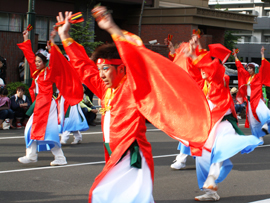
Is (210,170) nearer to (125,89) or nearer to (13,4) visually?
(125,89)

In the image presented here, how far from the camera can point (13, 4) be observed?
2152 cm

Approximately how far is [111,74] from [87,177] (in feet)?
10.1

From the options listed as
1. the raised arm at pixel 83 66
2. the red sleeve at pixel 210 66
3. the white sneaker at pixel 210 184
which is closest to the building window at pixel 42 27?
the red sleeve at pixel 210 66

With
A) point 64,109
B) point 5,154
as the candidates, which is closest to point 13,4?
point 64,109

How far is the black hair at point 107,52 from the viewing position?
12.7 ft

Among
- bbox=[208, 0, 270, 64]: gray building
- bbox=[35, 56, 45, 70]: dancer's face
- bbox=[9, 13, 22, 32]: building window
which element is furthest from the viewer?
bbox=[208, 0, 270, 64]: gray building

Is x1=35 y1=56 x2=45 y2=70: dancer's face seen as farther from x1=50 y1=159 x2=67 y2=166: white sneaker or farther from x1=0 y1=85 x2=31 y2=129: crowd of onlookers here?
x1=0 y1=85 x2=31 y2=129: crowd of onlookers

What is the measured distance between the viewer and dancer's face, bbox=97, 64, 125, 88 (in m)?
3.83

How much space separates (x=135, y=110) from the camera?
359 centimetres

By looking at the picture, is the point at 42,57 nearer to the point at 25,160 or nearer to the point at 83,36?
the point at 25,160

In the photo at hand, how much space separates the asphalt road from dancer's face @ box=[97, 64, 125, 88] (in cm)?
209

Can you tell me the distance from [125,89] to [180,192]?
266 cm

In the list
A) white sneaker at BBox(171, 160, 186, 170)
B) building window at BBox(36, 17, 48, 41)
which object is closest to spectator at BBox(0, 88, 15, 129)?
white sneaker at BBox(171, 160, 186, 170)

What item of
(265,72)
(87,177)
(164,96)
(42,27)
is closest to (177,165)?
(87,177)
